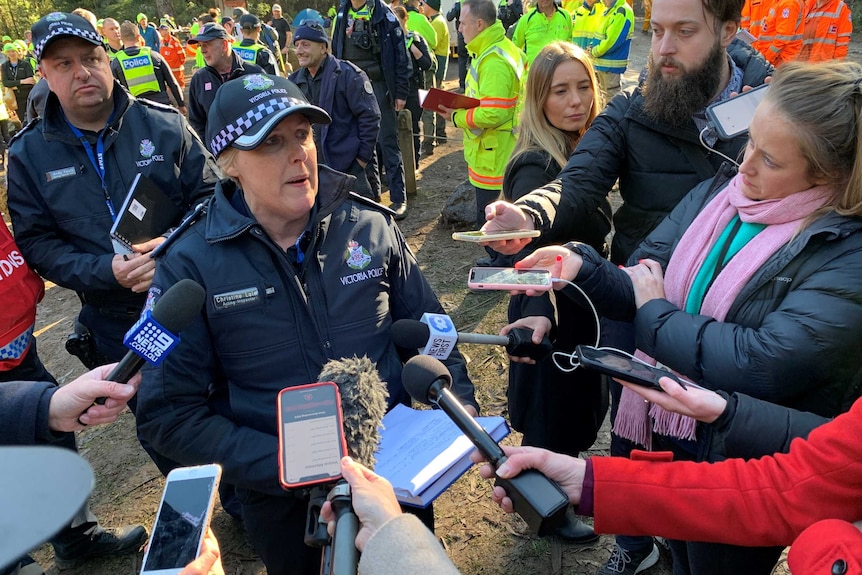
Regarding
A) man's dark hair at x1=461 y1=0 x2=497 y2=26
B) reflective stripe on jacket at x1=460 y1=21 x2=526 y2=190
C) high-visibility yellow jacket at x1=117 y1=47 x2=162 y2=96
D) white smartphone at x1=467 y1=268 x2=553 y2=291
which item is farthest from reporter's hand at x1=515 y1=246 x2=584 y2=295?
high-visibility yellow jacket at x1=117 y1=47 x2=162 y2=96

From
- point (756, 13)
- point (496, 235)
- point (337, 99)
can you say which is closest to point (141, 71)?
point (337, 99)

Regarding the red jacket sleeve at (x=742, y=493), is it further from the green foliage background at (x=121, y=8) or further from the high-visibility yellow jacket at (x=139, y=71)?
the green foliage background at (x=121, y=8)

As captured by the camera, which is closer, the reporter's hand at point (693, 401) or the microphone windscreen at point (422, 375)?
the microphone windscreen at point (422, 375)

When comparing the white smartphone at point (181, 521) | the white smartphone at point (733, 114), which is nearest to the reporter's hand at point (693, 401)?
the white smartphone at point (733, 114)

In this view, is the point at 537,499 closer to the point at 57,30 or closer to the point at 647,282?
the point at 647,282

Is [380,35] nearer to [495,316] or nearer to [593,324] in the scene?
[495,316]

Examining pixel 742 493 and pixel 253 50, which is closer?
pixel 742 493

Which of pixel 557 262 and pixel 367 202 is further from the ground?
pixel 367 202

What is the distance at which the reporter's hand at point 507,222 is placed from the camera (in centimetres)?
263

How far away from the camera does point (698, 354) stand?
6.37 feet

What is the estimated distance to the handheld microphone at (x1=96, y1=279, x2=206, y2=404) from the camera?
1.57 meters

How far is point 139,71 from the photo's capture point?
337 inches

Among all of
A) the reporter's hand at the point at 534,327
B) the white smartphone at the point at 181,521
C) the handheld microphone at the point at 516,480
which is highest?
the handheld microphone at the point at 516,480

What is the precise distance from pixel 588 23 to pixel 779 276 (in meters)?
9.02
